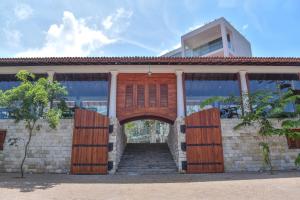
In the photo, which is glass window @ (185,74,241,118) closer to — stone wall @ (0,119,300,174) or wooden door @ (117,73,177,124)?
wooden door @ (117,73,177,124)

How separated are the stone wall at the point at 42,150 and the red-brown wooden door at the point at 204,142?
5.99 meters

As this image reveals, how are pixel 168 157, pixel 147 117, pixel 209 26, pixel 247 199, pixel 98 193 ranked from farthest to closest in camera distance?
1. pixel 209 26
2. pixel 147 117
3. pixel 168 157
4. pixel 98 193
5. pixel 247 199

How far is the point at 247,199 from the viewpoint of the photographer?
657 cm

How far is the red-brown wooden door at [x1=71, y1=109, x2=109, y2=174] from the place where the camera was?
12367 mm

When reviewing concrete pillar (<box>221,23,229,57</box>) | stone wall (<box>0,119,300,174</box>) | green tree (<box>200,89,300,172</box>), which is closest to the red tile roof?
green tree (<box>200,89,300,172</box>)

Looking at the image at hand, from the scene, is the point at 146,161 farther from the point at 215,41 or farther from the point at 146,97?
the point at 215,41

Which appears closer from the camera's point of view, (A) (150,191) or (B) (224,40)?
(A) (150,191)

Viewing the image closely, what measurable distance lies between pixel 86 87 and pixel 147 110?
13.8ft

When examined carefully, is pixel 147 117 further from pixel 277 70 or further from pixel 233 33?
pixel 233 33

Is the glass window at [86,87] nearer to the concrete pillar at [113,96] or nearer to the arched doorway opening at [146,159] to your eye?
the concrete pillar at [113,96]

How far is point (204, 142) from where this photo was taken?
42.6 ft

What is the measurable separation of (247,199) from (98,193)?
4.11 metres


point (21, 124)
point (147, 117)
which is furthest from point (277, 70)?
point (21, 124)

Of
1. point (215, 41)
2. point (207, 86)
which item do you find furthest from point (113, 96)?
point (215, 41)
